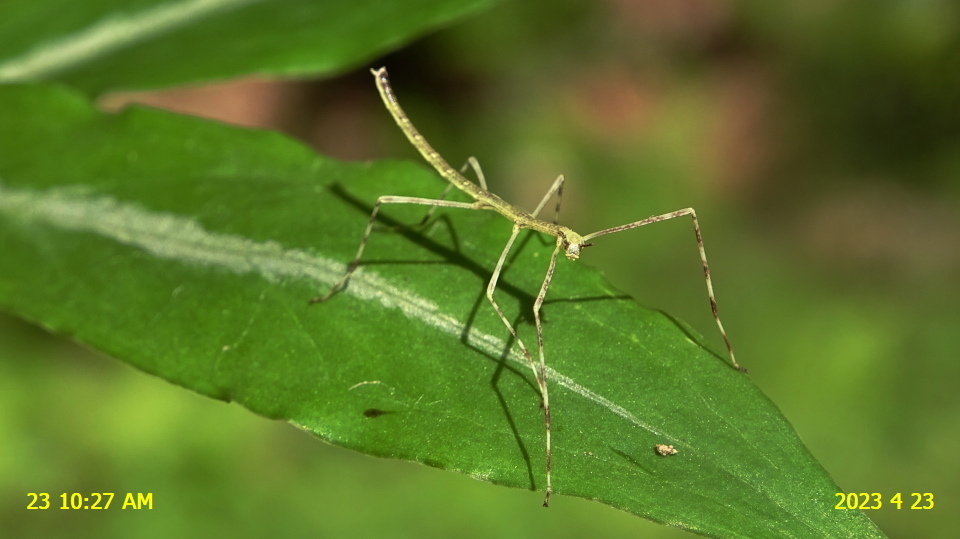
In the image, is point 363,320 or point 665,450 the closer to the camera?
point 665,450

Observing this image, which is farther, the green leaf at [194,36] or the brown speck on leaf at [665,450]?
the green leaf at [194,36]

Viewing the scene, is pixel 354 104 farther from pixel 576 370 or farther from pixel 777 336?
pixel 576 370
